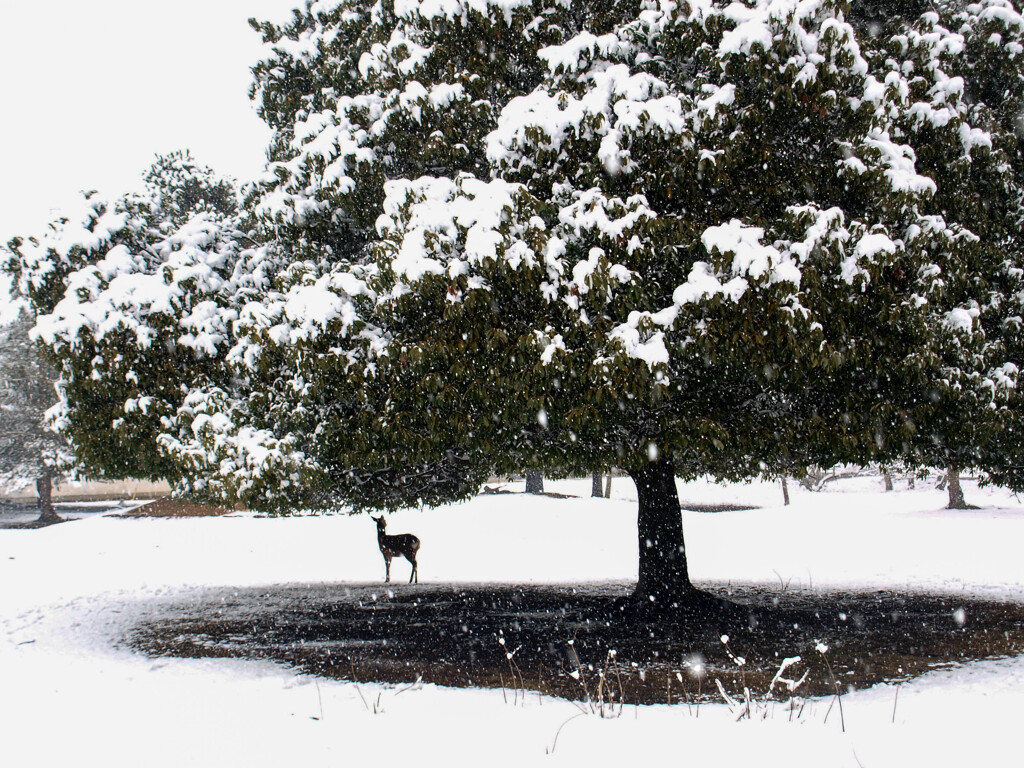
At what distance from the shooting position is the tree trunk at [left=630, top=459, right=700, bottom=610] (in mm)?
10789

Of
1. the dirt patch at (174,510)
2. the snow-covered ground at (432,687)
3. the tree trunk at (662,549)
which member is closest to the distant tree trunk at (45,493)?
the dirt patch at (174,510)

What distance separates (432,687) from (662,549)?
4.96 m

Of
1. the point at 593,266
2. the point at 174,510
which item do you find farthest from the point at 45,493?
the point at 593,266

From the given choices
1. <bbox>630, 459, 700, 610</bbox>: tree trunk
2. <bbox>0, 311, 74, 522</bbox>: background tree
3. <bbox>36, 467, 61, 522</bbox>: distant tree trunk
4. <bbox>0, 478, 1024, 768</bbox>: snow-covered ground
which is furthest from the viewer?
<bbox>36, 467, 61, 522</bbox>: distant tree trunk

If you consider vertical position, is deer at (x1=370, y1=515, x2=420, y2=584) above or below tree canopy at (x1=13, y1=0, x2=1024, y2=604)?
below

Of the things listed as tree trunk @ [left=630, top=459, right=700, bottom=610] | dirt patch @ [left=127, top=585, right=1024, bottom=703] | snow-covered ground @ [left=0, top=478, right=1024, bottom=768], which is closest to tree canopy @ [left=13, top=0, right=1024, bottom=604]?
tree trunk @ [left=630, top=459, right=700, bottom=610]

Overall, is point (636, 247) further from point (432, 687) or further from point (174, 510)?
point (174, 510)

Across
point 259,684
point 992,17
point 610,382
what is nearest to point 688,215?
point 610,382

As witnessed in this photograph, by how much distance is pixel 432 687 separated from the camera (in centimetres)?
695

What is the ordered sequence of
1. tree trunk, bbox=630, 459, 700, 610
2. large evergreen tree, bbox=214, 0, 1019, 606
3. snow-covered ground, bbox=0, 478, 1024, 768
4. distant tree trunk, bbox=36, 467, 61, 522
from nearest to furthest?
snow-covered ground, bbox=0, 478, 1024, 768
large evergreen tree, bbox=214, 0, 1019, 606
tree trunk, bbox=630, 459, 700, 610
distant tree trunk, bbox=36, 467, 61, 522

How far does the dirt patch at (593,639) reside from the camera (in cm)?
752

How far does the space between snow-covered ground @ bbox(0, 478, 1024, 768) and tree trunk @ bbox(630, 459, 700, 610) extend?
381 centimetres

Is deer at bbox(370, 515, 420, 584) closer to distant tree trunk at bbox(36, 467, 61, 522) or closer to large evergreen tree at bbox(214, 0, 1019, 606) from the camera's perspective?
large evergreen tree at bbox(214, 0, 1019, 606)

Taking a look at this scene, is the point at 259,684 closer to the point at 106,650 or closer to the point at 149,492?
the point at 106,650
